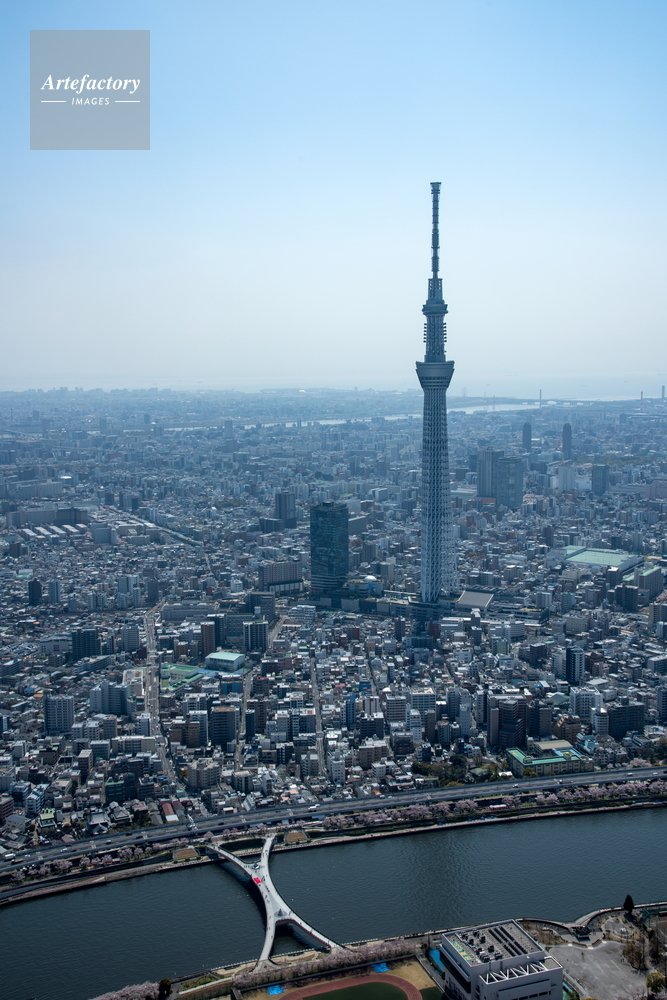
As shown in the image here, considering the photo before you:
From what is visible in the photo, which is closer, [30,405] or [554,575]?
[554,575]

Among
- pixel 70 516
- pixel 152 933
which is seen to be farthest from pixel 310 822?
pixel 70 516

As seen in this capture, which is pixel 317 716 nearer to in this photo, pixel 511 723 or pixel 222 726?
pixel 222 726

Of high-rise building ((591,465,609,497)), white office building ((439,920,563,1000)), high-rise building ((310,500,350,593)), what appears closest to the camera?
white office building ((439,920,563,1000))

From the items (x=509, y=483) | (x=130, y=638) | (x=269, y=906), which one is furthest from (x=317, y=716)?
(x=509, y=483)

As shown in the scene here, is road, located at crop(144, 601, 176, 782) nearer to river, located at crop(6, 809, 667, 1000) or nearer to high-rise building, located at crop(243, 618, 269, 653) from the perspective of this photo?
high-rise building, located at crop(243, 618, 269, 653)

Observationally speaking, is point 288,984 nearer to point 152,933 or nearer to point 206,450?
point 152,933

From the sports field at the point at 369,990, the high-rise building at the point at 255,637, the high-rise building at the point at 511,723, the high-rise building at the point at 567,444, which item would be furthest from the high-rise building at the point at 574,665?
the high-rise building at the point at 567,444

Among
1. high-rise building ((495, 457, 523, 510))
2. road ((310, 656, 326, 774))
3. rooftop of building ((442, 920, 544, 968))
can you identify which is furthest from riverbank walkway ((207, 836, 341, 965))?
high-rise building ((495, 457, 523, 510))
